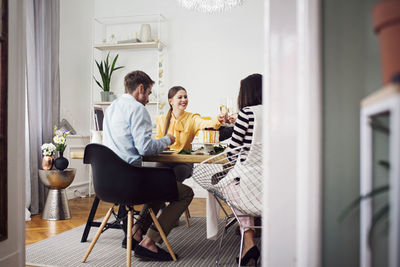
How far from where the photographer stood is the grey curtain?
11.4 ft

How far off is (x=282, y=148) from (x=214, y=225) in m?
1.18

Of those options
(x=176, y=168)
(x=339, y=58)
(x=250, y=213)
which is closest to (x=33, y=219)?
(x=176, y=168)

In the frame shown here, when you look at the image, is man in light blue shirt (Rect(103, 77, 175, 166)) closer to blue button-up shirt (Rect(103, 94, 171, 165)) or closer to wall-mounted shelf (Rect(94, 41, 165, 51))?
blue button-up shirt (Rect(103, 94, 171, 165))

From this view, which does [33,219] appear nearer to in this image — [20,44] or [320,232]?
[20,44]

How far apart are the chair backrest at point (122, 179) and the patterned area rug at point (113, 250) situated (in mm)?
449

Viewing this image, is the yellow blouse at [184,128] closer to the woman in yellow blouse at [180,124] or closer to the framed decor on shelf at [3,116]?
the woman in yellow blouse at [180,124]

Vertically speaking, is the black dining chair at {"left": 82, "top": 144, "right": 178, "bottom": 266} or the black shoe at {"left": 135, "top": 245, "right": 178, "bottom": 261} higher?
the black dining chair at {"left": 82, "top": 144, "right": 178, "bottom": 266}

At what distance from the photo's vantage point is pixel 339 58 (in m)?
1.01

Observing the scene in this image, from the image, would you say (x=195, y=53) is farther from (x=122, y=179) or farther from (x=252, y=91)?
(x=122, y=179)

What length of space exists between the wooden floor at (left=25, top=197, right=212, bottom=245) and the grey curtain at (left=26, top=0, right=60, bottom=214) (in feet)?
1.29

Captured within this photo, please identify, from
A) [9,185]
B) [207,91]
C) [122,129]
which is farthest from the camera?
[207,91]

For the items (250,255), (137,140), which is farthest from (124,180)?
(250,255)

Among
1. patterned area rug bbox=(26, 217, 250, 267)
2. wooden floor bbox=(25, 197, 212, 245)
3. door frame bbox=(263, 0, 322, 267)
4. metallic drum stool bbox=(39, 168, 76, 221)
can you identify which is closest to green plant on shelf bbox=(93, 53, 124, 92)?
wooden floor bbox=(25, 197, 212, 245)

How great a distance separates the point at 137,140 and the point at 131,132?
0.09m
